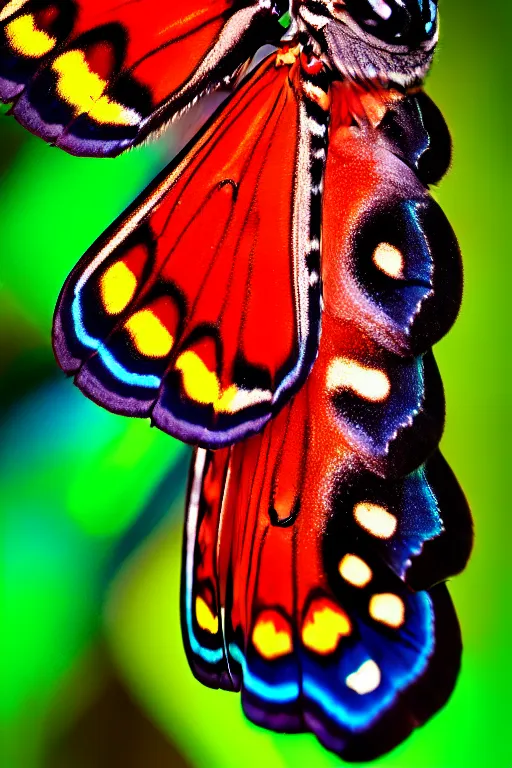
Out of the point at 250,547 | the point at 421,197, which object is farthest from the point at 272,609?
the point at 421,197

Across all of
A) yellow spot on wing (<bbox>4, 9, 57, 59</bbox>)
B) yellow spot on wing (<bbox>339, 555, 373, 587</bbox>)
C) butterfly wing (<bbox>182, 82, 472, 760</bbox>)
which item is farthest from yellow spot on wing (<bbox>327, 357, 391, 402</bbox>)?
yellow spot on wing (<bbox>4, 9, 57, 59</bbox>)

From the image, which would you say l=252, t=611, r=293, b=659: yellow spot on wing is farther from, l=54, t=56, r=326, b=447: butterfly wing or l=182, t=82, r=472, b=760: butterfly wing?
l=54, t=56, r=326, b=447: butterfly wing

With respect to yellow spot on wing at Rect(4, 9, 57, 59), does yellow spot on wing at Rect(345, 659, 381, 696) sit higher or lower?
lower

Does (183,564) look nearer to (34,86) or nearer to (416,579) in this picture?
(416,579)

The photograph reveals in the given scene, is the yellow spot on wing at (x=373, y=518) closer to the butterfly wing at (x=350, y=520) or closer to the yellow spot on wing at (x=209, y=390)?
the butterfly wing at (x=350, y=520)

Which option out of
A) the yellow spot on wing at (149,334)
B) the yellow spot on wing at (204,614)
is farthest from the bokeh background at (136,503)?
the yellow spot on wing at (149,334)
